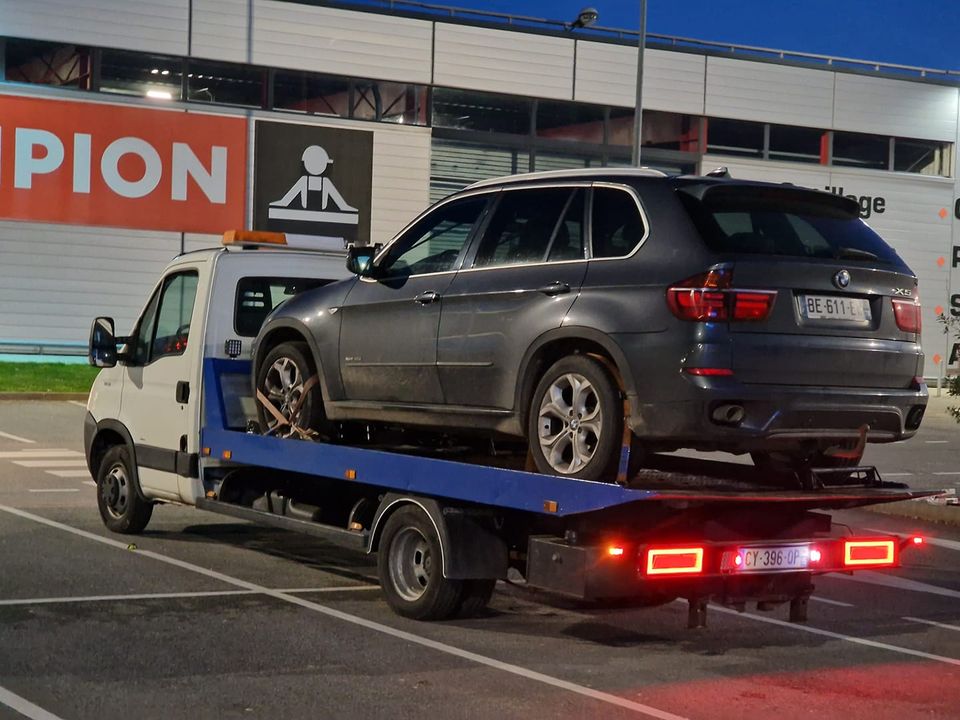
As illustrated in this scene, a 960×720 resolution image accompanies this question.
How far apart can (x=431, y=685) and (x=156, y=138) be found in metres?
28.3

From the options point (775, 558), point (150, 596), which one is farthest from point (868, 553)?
point (150, 596)

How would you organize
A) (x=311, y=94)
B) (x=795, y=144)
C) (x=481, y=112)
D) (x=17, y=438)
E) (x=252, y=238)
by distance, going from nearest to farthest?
(x=252, y=238) < (x=17, y=438) < (x=311, y=94) < (x=481, y=112) < (x=795, y=144)

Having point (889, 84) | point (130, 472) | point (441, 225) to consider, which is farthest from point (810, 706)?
point (889, 84)

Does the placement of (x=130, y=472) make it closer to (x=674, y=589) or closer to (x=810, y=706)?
(x=674, y=589)

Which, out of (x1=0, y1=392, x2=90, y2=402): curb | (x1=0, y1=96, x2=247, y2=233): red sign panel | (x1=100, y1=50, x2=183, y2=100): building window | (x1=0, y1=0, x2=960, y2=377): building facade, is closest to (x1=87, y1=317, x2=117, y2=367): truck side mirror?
(x1=0, y1=392, x2=90, y2=402): curb

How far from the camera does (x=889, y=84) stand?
1596 inches

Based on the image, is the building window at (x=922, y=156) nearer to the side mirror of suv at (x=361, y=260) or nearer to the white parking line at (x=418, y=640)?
the white parking line at (x=418, y=640)

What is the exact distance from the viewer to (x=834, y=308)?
23.6 ft

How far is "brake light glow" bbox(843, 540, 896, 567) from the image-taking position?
7.51m

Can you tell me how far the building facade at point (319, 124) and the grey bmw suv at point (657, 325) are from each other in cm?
2229

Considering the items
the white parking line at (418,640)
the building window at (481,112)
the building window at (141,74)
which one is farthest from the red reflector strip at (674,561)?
the building window at (481,112)

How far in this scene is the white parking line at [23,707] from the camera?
5903 millimetres

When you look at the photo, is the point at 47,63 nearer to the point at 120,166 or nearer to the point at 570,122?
the point at 120,166

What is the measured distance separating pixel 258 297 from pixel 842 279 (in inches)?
184
